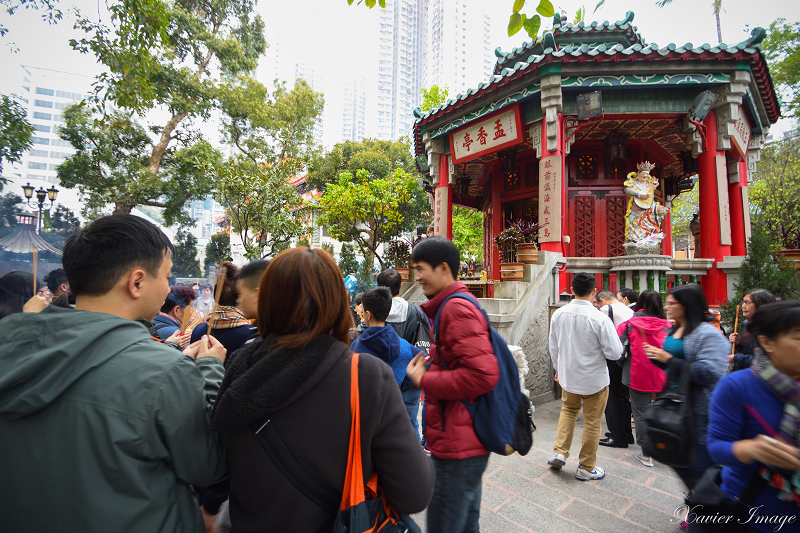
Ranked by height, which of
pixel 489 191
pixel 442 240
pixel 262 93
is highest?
pixel 262 93

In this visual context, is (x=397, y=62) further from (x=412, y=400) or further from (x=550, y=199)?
(x=412, y=400)

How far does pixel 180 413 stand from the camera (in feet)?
3.70

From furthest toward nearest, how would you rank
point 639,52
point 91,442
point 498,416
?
point 639,52 → point 498,416 → point 91,442

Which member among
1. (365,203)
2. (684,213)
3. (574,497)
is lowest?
(574,497)

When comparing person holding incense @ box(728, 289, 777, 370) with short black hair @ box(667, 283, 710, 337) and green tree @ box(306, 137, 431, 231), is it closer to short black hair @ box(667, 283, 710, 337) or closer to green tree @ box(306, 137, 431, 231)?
short black hair @ box(667, 283, 710, 337)

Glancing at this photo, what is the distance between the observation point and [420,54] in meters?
88.7

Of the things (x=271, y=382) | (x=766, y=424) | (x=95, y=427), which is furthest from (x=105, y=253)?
(x=766, y=424)

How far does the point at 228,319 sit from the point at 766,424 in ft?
8.35

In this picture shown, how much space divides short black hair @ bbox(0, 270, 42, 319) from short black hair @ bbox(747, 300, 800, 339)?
5.09 m

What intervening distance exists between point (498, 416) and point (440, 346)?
17.7 inches

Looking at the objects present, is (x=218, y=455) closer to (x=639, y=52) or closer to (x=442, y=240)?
(x=442, y=240)

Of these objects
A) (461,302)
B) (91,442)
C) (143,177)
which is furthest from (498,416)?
(143,177)

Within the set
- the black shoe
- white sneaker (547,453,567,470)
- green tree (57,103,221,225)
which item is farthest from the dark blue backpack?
green tree (57,103,221,225)

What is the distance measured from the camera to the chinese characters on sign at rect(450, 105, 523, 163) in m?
8.49
